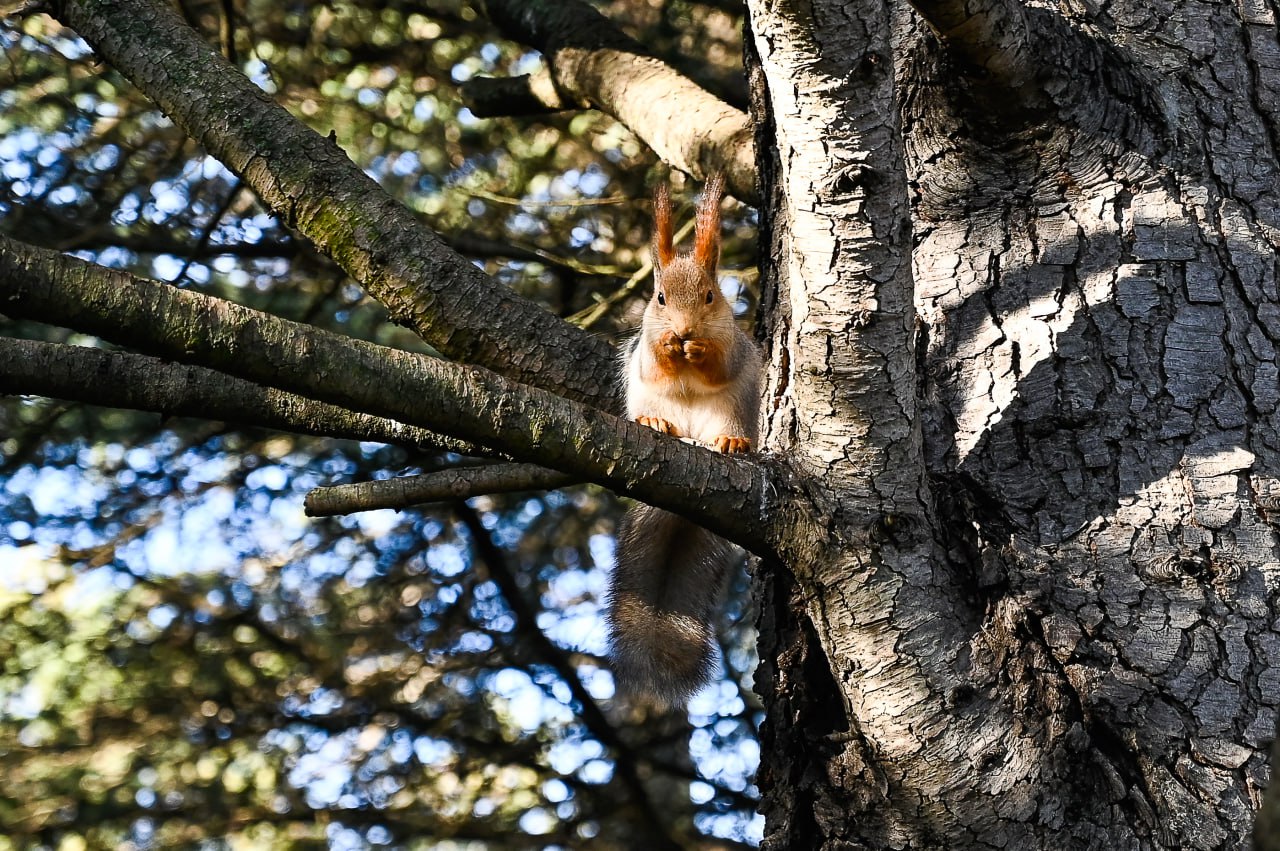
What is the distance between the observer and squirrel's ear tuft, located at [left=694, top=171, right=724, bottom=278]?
8.11 ft

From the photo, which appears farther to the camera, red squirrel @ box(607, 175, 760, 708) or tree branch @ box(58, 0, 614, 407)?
red squirrel @ box(607, 175, 760, 708)

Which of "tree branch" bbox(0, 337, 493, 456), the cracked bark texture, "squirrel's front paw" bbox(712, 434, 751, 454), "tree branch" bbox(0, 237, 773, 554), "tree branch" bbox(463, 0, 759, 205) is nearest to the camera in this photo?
"tree branch" bbox(0, 237, 773, 554)

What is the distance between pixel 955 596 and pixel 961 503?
5.6 inches

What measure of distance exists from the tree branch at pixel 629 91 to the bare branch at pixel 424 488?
2.91 feet

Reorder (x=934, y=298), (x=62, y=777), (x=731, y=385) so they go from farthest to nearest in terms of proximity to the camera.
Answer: (x=62, y=777) < (x=731, y=385) < (x=934, y=298)

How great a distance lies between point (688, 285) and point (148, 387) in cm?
152

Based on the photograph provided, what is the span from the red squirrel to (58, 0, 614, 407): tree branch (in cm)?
60

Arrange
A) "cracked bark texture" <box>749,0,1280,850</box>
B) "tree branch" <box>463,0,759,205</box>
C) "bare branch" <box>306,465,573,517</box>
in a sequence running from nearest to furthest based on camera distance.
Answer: "cracked bark texture" <box>749,0,1280,850</box> → "bare branch" <box>306,465,573,517</box> → "tree branch" <box>463,0,759,205</box>

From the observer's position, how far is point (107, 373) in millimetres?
1383

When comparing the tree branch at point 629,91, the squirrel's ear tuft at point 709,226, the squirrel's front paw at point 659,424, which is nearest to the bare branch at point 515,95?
the tree branch at point 629,91

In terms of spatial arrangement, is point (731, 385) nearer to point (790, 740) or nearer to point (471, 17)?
point (790, 740)

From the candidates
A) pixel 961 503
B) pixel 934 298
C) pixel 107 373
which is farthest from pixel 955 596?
pixel 107 373

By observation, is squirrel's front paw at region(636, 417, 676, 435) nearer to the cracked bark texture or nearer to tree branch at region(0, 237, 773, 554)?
the cracked bark texture

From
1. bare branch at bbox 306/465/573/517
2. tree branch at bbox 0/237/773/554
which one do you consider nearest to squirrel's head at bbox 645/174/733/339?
bare branch at bbox 306/465/573/517
